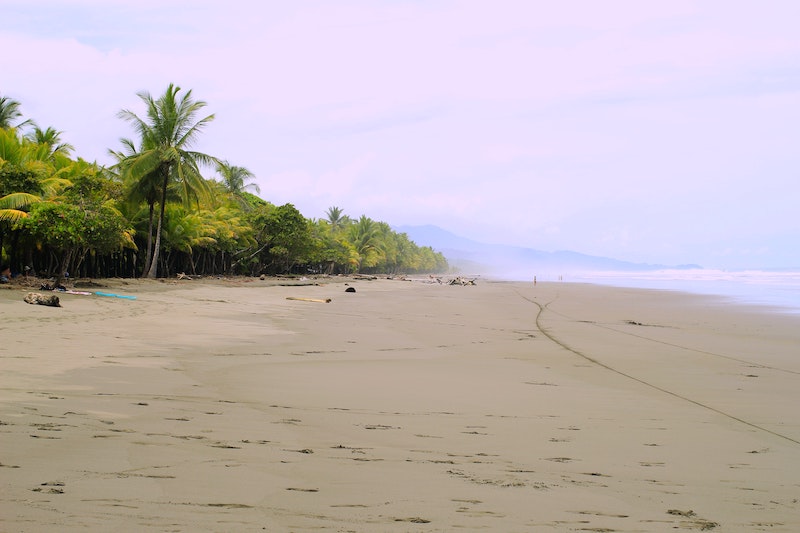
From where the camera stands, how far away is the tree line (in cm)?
2047

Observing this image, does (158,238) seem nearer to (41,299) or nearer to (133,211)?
(133,211)

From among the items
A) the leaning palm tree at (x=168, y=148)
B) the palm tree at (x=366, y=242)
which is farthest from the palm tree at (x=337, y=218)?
the leaning palm tree at (x=168, y=148)

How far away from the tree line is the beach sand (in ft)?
39.1

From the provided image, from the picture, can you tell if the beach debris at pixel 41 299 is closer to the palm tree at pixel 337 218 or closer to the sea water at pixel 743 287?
the sea water at pixel 743 287

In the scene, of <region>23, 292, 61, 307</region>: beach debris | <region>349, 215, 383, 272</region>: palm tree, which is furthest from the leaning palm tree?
<region>349, 215, 383, 272</region>: palm tree

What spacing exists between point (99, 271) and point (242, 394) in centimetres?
3296

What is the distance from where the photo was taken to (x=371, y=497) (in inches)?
124

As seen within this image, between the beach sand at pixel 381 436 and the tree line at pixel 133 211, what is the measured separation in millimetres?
11907

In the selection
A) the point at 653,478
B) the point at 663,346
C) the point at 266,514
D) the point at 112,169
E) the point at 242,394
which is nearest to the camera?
the point at 266,514

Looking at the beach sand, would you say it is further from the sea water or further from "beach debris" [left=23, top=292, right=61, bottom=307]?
the sea water

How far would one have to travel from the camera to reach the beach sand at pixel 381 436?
9.67 feet

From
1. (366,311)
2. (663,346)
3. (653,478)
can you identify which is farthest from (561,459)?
(366,311)

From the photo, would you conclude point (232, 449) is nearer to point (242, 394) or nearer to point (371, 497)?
point (371, 497)

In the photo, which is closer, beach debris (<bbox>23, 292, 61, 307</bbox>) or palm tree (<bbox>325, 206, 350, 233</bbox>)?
beach debris (<bbox>23, 292, 61, 307</bbox>)
